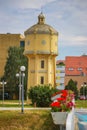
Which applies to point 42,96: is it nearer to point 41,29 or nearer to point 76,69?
point 41,29

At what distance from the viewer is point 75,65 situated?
9319 cm

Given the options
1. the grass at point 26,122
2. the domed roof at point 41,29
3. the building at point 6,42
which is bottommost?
the grass at point 26,122

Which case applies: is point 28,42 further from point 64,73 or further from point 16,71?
point 64,73

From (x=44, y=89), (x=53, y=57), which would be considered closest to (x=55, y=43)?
(x=53, y=57)

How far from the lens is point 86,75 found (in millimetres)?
92562

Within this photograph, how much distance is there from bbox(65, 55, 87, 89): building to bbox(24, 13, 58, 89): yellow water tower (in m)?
34.6

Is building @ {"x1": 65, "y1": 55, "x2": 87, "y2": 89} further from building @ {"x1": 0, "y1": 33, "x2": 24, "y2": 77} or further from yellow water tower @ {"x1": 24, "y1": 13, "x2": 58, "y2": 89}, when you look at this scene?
yellow water tower @ {"x1": 24, "y1": 13, "x2": 58, "y2": 89}

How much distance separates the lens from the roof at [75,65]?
92.6 metres

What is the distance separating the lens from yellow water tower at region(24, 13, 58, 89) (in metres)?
54.7

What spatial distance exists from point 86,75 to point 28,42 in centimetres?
3911

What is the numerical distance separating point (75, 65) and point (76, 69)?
0.83 metres

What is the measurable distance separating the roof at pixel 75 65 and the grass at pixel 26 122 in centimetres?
6529

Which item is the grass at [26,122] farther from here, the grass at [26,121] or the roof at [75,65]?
the roof at [75,65]

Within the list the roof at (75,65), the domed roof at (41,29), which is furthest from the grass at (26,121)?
the roof at (75,65)
